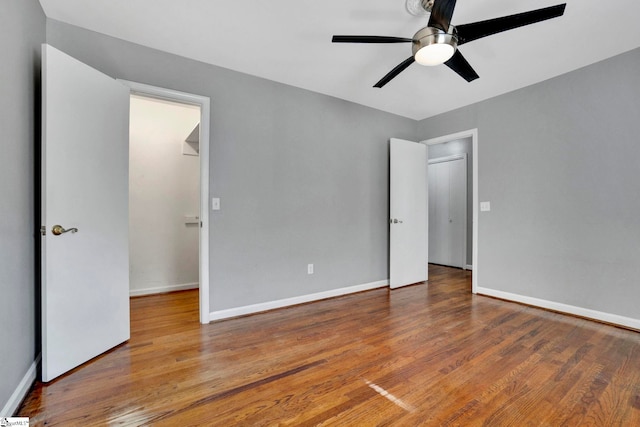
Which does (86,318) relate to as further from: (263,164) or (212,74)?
(212,74)

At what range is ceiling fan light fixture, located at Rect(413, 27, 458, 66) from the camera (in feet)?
5.77

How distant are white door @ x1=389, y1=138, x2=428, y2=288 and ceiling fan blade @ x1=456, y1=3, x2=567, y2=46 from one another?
211 centimetres

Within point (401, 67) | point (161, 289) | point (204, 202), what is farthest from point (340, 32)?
point (161, 289)

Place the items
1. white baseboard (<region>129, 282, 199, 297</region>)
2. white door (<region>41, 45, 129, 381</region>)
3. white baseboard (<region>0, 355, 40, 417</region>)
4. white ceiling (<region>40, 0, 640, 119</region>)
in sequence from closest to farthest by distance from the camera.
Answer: white baseboard (<region>0, 355, 40, 417</region>) < white door (<region>41, 45, 129, 381</region>) < white ceiling (<region>40, 0, 640, 119</region>) < white baseboard (<region>129, 282, 199, 297</region>)

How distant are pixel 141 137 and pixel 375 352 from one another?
12.1ft

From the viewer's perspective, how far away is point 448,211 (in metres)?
5.57

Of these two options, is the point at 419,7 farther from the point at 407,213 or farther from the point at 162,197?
the point at 162,197

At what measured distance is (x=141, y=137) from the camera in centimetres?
359

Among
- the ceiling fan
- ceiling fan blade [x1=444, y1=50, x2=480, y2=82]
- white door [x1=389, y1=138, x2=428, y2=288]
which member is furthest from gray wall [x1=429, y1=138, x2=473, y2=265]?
the ceiling fan

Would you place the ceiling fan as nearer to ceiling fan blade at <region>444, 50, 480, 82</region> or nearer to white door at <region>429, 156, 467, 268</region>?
ceiling fan blade at <region>444, 50, 480, 82</region>

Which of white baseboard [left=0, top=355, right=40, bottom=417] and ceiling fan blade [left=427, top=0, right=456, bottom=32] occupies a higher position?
ceiling fan blade [left=427, top=0, right=456, bottom=32]

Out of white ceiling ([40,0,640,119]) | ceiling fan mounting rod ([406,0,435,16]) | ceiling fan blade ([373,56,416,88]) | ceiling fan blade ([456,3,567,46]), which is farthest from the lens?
ceiling fan blade ([373,56,416,88])

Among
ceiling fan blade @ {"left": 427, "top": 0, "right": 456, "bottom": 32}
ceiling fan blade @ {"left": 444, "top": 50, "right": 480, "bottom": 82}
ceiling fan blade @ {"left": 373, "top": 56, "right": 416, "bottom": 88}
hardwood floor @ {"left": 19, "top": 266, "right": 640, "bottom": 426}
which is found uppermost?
ceiling fan blade @ {"left": 427, "top": 0, "right": 456, "bottom": 32}

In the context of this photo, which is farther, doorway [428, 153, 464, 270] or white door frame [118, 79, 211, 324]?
doorway [428, 153, 464, 270]
